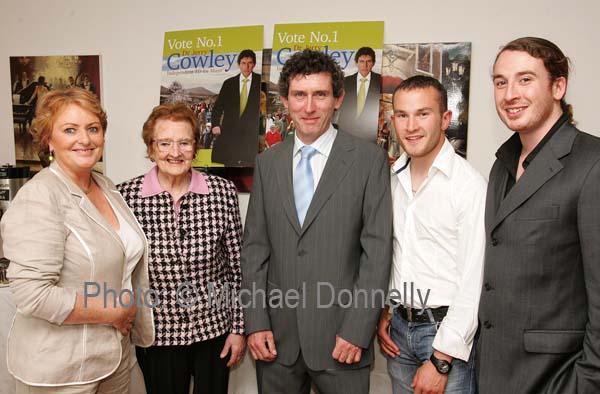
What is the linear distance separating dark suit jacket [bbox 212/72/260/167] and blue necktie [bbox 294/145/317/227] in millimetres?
812

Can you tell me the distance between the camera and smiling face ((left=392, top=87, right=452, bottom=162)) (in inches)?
60.7

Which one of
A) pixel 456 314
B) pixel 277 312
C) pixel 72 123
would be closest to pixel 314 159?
pixel 277 312

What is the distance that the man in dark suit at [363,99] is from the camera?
235cm

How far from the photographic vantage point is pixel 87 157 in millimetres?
1531

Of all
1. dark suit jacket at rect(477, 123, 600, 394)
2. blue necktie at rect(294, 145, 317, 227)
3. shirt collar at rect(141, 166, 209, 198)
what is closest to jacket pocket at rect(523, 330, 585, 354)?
dark suit jacket at rect(477, 123, 600, 394)

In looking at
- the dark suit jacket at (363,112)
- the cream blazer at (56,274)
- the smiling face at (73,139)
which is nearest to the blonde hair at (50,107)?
the smiling face at (73,139)

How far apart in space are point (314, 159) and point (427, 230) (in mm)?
491

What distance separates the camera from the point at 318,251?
164 centimetres

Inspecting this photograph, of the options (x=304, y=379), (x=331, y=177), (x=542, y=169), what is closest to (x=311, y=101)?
(x=331, y=177)

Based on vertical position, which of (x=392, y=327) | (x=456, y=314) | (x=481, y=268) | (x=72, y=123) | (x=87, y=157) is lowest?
(x=392, y=327)

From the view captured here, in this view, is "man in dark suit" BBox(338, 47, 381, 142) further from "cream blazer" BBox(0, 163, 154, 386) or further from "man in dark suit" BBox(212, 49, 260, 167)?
"cream blazer" BBox(0, 163, 154, 386)

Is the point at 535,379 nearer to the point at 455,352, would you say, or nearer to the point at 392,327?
the point at 455,352

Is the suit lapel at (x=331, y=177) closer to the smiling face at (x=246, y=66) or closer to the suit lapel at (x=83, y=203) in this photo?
the suit lapel at (x=83, y=203)

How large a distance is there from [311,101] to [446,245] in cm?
69
